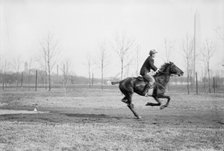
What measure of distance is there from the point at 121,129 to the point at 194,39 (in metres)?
30.2

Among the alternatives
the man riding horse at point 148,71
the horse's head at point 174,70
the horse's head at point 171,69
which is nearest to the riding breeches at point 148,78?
the man riding horse at point 148,71

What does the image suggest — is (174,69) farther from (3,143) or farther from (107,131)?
(3,143)

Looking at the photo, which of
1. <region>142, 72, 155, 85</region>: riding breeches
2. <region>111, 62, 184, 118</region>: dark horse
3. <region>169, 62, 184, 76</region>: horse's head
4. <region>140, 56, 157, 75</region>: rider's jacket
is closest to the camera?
<region>140, 56, 157, 75</region>: rider's jacket

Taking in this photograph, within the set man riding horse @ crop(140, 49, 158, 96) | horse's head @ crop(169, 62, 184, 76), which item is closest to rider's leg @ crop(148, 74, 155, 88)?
man riding horse @ crop(140, 49, 158, 96)

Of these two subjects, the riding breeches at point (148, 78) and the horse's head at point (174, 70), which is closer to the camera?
the riding breeches at point (148, 78)

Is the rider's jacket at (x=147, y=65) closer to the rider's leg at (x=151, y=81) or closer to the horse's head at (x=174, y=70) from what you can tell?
the rider's leg at (x=151, y=81)

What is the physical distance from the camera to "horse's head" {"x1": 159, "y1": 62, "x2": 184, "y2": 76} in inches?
579

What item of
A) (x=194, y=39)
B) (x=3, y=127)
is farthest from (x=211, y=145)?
(x=194, y=39)

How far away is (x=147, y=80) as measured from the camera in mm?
14297

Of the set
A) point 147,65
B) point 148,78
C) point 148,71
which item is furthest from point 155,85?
point 147,65

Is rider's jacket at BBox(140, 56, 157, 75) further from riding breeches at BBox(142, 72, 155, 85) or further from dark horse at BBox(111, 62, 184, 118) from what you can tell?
dark horse at BBox(111, 62, 184, 118)

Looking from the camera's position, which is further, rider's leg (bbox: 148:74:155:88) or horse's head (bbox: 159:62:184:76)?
horse's head (bbox: 159:62:184:76)

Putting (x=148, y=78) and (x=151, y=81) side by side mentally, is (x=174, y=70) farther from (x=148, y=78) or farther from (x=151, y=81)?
(x=148, y=78)

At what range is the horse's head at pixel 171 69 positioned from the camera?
579 inches
